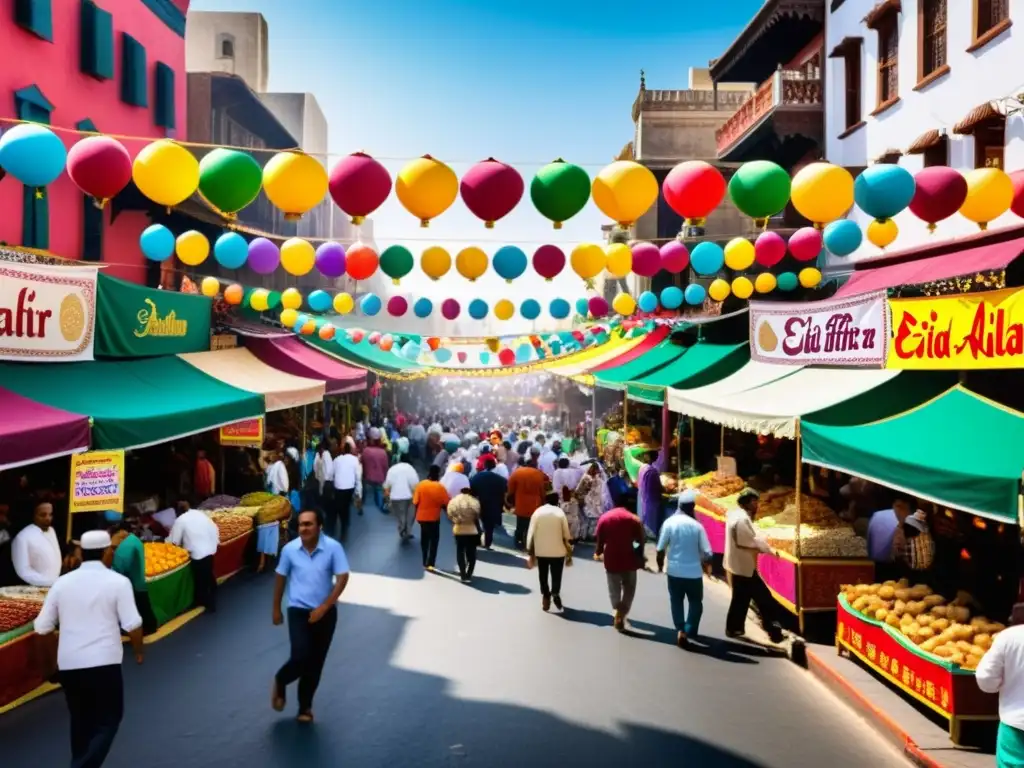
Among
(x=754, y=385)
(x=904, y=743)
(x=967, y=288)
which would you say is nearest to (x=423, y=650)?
(x=904, y=743)

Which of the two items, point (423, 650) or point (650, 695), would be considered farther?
point (423, 650)

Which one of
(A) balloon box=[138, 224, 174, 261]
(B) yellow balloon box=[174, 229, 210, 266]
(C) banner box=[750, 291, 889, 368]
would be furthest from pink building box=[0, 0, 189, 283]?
(C) banner box=[750, 291, 889, 368]

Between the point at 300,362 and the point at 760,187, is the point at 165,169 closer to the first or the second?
the point at 760,187

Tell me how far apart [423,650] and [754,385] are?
26.4 feet

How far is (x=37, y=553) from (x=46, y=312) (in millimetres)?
3215

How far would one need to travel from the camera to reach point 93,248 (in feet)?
53.9

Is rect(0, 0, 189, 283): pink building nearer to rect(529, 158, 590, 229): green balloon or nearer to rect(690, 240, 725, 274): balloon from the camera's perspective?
rect(529, 158, 590, 229): green balloon

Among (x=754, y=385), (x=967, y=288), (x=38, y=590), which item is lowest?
(x=38, y=590)

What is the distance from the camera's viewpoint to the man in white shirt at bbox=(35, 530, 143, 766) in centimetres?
526

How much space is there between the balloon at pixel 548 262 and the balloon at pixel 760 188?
292 centimetres

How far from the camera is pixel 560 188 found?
7.00 m

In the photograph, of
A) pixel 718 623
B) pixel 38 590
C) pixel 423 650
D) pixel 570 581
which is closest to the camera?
pixel 38 590

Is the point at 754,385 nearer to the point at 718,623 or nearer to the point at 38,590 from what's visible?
the point at 718,623

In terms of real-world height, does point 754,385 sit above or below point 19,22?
below
